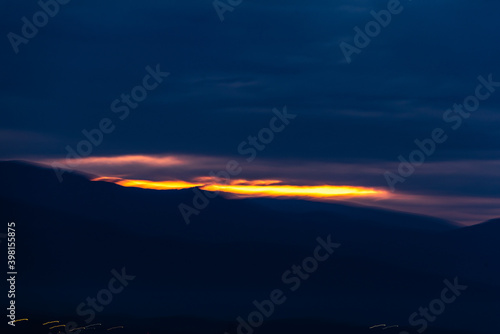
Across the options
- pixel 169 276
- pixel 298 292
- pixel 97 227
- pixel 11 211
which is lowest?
pixel 298 292

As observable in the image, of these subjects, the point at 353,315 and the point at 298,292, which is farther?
the point at 298,292

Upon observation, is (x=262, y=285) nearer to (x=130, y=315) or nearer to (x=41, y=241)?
(x=41, y=241)

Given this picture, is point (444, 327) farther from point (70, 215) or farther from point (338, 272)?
point (70, 215)

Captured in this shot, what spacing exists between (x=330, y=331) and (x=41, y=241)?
3925cm

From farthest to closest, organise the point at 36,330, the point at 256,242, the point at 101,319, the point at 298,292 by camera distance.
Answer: the point at 256,242
the point at 298,292
the point at 101,319
the point at 36,330

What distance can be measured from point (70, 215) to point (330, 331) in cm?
4833

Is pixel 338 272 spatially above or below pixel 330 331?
above

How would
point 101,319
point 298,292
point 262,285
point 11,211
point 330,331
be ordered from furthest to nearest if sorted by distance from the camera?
point 262,285
point 298,292
point 11,211
point 330,331
point 101,319

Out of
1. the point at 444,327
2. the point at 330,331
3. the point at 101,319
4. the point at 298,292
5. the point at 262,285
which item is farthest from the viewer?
the point at 262,285

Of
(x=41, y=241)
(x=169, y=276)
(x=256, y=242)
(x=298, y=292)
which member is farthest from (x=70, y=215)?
(x=298, y=292)

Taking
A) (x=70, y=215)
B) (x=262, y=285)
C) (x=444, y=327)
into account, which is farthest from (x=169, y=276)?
(x=444, y=327)

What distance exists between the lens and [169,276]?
244 ft

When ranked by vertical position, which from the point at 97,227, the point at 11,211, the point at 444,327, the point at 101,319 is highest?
the point at 97,227

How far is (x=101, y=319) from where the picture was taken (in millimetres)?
41188
